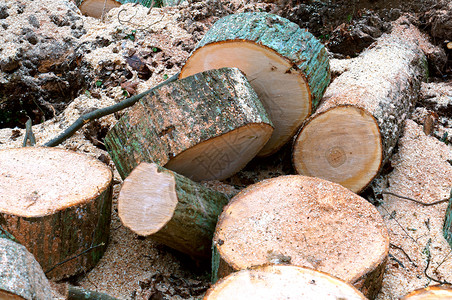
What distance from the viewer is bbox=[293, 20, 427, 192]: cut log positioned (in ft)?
9.05

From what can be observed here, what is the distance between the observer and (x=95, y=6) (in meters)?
5.09

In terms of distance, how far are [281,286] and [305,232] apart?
2.09ft

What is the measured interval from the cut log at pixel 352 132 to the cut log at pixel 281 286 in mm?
1447

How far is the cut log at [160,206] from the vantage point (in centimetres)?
213

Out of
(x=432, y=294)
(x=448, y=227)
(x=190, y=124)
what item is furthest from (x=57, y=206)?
(x=448, y=227)

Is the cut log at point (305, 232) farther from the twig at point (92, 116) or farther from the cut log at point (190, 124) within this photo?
the twig at point (92, 116)

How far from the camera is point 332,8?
436 cm

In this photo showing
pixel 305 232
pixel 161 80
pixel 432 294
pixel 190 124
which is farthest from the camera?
pixel 161 80

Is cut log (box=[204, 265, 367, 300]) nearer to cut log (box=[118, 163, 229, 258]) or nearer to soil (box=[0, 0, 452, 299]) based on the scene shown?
cut log (box=[118, 163, 229, 258])

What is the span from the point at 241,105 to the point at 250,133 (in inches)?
6.8

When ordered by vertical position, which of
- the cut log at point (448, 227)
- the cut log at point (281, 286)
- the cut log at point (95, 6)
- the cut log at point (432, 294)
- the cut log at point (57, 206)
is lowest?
the cut log at point (95, 6)

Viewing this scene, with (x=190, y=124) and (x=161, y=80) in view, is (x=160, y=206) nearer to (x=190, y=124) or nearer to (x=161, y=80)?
(x=190, y=124)

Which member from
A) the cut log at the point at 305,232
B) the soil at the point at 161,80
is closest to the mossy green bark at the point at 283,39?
the soil at the point at 161,80

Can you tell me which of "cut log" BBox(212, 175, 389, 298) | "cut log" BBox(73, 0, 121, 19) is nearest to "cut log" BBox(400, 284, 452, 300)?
"cut log" BBox(212, 175, 389, 298)
